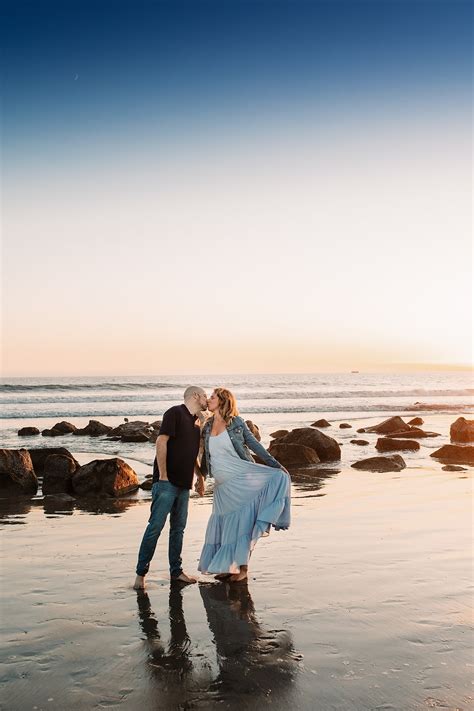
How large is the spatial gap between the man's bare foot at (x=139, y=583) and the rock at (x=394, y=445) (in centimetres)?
1525

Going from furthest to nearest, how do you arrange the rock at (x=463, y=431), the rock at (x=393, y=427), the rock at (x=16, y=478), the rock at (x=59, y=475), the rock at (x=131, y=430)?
the rock at (x=393, y=427) < the rock at (x=131, y=430) < the rock at (x=463, y=431) < the rock at (x=59, y=475) < the rock at (x=16, y=478)

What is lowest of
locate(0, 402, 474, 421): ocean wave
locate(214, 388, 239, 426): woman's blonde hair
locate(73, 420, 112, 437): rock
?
locate(0, 402, 474, 421): ocean wave

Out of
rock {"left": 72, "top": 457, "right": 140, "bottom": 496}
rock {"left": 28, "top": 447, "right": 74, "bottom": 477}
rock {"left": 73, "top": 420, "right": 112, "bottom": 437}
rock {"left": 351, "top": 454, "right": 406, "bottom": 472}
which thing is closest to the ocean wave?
rock {"left": 73, "top": 420, "right": 112, "bottom": 437}

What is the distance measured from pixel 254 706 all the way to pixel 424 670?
1.39 metres

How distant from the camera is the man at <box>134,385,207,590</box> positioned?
7688mm

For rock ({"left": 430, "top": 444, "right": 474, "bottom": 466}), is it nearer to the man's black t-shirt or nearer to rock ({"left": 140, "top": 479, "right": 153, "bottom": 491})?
rock ({"left": 140, "top": 479, "right": 153, "bottom": 491})

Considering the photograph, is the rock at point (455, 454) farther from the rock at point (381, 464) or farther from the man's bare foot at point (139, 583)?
the man's bare foot at point (139, 583)

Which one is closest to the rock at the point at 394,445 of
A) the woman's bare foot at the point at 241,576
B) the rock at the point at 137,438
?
the rock at the point at 137,438

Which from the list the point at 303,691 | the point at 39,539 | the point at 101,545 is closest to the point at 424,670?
the point at 303,691

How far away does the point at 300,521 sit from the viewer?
10750mm

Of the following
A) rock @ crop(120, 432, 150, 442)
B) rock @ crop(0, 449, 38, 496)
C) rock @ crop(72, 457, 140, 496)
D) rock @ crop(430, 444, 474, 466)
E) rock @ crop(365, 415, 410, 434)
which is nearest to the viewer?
rock @ crop(72, 457, 140, 496)

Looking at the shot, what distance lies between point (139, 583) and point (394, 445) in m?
15.6

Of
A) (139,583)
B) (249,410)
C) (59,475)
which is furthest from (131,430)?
(249,410)

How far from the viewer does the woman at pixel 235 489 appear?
795cm
